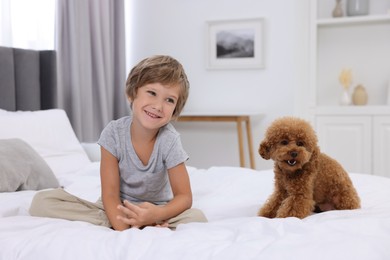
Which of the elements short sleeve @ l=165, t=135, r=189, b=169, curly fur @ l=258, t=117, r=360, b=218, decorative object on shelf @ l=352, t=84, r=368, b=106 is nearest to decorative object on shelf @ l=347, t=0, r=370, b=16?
decorative object on shelf @ l=352, t=84, r=368, b=106

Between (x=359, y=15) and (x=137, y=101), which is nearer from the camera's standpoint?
(x=137, y=101)

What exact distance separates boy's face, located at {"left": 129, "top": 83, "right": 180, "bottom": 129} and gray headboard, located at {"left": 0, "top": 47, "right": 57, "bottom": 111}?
149 cm

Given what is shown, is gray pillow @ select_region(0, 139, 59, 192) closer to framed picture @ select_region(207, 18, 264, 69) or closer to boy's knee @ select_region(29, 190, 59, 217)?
boy's knee @ select_region(29, 190, 59, 217)

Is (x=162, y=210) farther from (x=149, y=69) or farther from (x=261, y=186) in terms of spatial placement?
(x=261, y=186)

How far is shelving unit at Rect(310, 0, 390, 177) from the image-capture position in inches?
143

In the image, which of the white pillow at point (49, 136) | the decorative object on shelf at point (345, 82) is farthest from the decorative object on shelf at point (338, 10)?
the white pillow at point (49, 136)

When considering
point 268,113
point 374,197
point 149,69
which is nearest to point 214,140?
point 268,113

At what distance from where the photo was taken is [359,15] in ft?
12.3

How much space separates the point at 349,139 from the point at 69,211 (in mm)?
2796

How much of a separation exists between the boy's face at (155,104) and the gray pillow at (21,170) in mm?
694

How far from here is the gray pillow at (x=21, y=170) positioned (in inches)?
71.2

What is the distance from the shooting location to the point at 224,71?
13.9ft

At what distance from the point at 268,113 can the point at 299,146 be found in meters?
2.76

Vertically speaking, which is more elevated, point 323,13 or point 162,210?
point 323,13
